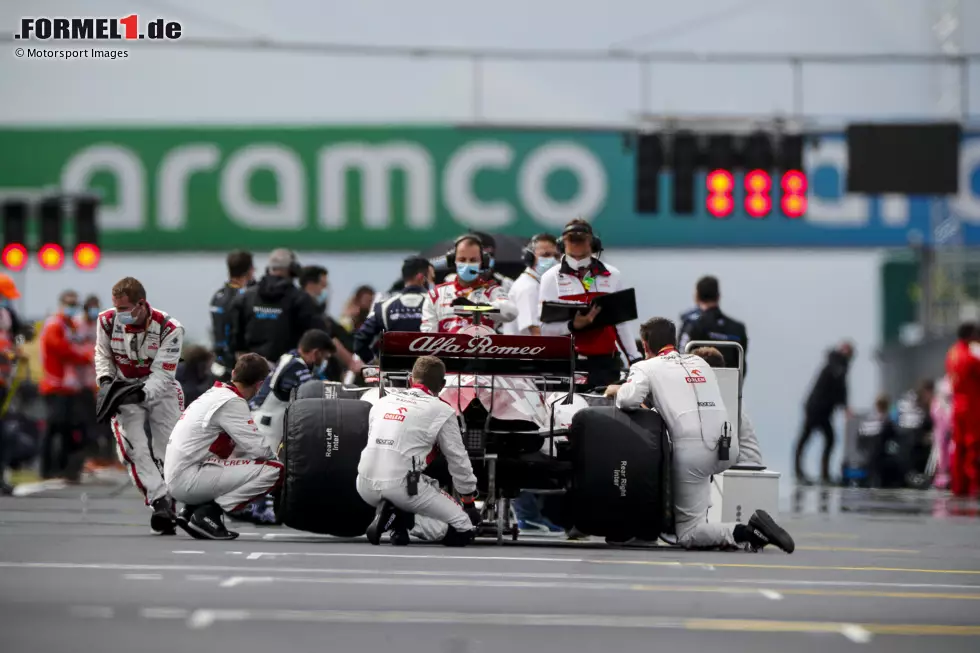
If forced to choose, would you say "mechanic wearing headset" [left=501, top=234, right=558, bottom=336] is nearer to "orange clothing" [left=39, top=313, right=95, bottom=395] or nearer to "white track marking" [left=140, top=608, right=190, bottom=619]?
"white track marking" [left=140, top=608, right=190, bottom=619]

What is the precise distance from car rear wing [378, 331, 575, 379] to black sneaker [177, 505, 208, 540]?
156 cm

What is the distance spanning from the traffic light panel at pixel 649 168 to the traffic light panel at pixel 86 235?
8.15 meters

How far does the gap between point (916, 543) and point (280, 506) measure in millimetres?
4713

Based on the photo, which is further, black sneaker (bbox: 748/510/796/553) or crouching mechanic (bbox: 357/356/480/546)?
black sneaker (bbox: 748/510/796/553)

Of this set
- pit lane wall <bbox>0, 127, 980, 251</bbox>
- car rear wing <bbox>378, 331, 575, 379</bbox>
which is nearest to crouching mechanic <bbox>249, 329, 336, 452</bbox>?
car rear wing <bbox>378, 331, 575, 379</bbox>

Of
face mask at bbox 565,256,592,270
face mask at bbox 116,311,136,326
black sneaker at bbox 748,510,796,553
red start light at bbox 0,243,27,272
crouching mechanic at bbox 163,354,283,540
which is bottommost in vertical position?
black sneaker at bbox 748,510,796,553

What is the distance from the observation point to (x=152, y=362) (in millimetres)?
12828

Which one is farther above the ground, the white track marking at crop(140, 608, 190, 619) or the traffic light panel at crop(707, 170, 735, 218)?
Answer: the traffic light panel at crop(707, 170, 735, 218)

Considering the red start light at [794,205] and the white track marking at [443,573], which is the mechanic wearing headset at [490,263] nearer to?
the white track marking at [443,573]

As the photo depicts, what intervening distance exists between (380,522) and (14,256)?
1706 centimetres

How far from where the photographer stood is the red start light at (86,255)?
91.9ft

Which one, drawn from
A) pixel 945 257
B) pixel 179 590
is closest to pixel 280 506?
pixel 179 590

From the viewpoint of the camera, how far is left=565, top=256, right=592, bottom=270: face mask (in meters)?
13.4

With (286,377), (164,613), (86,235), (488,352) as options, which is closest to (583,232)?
(488,352)
